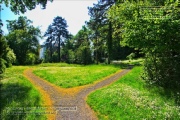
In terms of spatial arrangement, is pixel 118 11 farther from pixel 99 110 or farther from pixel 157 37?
pixel 99 110

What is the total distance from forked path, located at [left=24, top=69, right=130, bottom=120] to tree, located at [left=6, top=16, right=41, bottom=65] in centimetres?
3775

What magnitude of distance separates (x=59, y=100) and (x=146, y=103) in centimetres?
642

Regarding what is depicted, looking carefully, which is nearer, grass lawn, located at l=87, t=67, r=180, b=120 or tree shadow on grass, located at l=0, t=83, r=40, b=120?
grass lawn, located at l=87, t=67, r=180, b=120

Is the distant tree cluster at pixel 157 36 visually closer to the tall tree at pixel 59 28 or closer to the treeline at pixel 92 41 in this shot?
the treeline at pixel 92 41

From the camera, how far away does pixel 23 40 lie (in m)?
60.5

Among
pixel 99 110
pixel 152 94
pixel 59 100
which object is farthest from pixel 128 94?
pixel 59 100

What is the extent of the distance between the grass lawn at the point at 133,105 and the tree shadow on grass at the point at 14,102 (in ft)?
14.8

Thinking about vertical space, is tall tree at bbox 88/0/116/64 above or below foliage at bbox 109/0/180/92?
above

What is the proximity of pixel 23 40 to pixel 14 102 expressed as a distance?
4845 centimetres

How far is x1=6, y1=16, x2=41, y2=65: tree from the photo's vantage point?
2265 inches

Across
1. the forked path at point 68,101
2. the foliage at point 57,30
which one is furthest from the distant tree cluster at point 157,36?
the foliage at point 57,30

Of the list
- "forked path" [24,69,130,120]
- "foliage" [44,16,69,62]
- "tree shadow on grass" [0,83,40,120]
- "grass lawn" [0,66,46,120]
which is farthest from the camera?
"foliage" [44,16,69,62]

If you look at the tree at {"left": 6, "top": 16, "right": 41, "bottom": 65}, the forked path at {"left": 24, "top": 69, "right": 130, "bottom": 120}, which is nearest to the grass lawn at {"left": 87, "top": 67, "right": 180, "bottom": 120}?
the forked path at {"left": 24, "top": 69, "right": 130, "bottom": 120}

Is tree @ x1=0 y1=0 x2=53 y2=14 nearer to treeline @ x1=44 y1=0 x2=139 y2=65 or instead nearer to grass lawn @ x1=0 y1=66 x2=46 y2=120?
grass lawn @ x1=0 y1=66 x2=46 y2=120
